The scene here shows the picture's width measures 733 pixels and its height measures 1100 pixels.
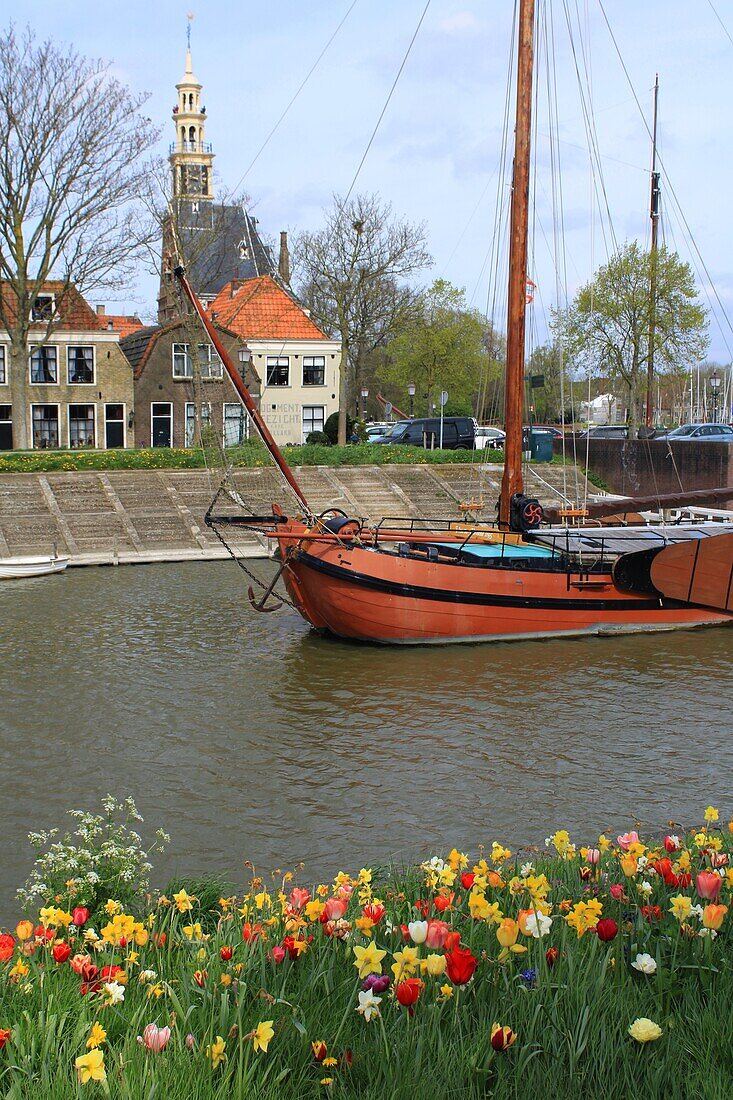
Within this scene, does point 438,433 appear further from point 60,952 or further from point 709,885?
point 60,952

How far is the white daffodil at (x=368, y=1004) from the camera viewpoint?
159 inches

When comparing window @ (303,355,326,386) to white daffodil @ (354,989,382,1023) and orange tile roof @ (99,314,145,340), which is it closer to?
orange tile roof @ (99,314,145,340)

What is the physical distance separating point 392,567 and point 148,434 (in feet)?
114

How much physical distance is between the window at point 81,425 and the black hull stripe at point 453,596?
33.6 meters

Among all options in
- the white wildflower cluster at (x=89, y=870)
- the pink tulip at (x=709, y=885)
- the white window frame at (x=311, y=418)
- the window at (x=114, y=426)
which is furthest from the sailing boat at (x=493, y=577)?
the white window frame at (x=311, y=418)

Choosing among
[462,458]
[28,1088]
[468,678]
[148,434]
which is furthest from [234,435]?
[148,434]

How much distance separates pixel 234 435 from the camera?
2400cm

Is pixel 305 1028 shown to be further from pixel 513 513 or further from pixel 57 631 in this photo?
pixel 513 513

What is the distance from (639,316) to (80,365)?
24408 mm

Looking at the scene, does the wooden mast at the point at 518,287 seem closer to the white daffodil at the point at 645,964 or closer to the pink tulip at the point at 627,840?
the pink tulip at the point at 627,840

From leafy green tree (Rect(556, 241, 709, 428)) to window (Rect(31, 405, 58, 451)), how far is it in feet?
74.3

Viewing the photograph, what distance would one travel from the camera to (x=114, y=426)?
49.8 meters

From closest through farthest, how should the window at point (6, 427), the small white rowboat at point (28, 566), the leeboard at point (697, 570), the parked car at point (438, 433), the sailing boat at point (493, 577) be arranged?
the sailing boat at point (493, 577) < the leeboard at point (697, 570) < the small white rowboat at point (28, 566) < the parked car at point (438, 433) < the window at point (6, 427)

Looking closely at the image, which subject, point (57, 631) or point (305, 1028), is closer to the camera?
point (305, 1028)
